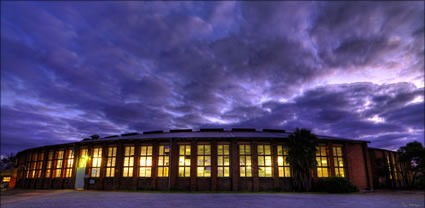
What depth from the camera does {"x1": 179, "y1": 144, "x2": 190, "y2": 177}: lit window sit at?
39375mm

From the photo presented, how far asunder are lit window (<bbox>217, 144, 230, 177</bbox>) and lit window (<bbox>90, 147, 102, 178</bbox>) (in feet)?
64.6

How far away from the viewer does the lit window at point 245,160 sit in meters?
39.2

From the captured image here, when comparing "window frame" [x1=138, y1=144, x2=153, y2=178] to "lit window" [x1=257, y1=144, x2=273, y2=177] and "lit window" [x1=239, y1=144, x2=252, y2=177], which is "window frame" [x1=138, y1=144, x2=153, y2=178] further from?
"lit window" [x1=257, y1=144, x2=273, y2=177]

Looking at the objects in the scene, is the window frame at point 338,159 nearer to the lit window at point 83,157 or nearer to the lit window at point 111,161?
the lit window at point 111,161

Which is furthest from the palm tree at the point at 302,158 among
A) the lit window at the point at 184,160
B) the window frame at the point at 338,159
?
the lit window at the point at 184,160

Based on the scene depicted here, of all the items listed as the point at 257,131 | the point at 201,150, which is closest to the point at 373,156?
the point at 257,131

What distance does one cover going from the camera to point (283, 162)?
133ft

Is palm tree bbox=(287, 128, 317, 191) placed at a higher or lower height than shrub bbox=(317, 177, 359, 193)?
higher

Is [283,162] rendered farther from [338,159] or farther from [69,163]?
[69,163]

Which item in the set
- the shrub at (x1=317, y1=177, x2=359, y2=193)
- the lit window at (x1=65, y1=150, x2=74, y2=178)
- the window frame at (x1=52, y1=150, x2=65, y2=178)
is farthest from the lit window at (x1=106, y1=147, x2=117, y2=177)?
the shrub at (x1=317, y1=177, x2=359, y2=193)

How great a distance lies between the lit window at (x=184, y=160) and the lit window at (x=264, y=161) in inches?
427

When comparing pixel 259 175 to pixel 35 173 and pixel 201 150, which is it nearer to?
pixel 201 150

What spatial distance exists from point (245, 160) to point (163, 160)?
12.6 m

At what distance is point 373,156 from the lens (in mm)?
51562
